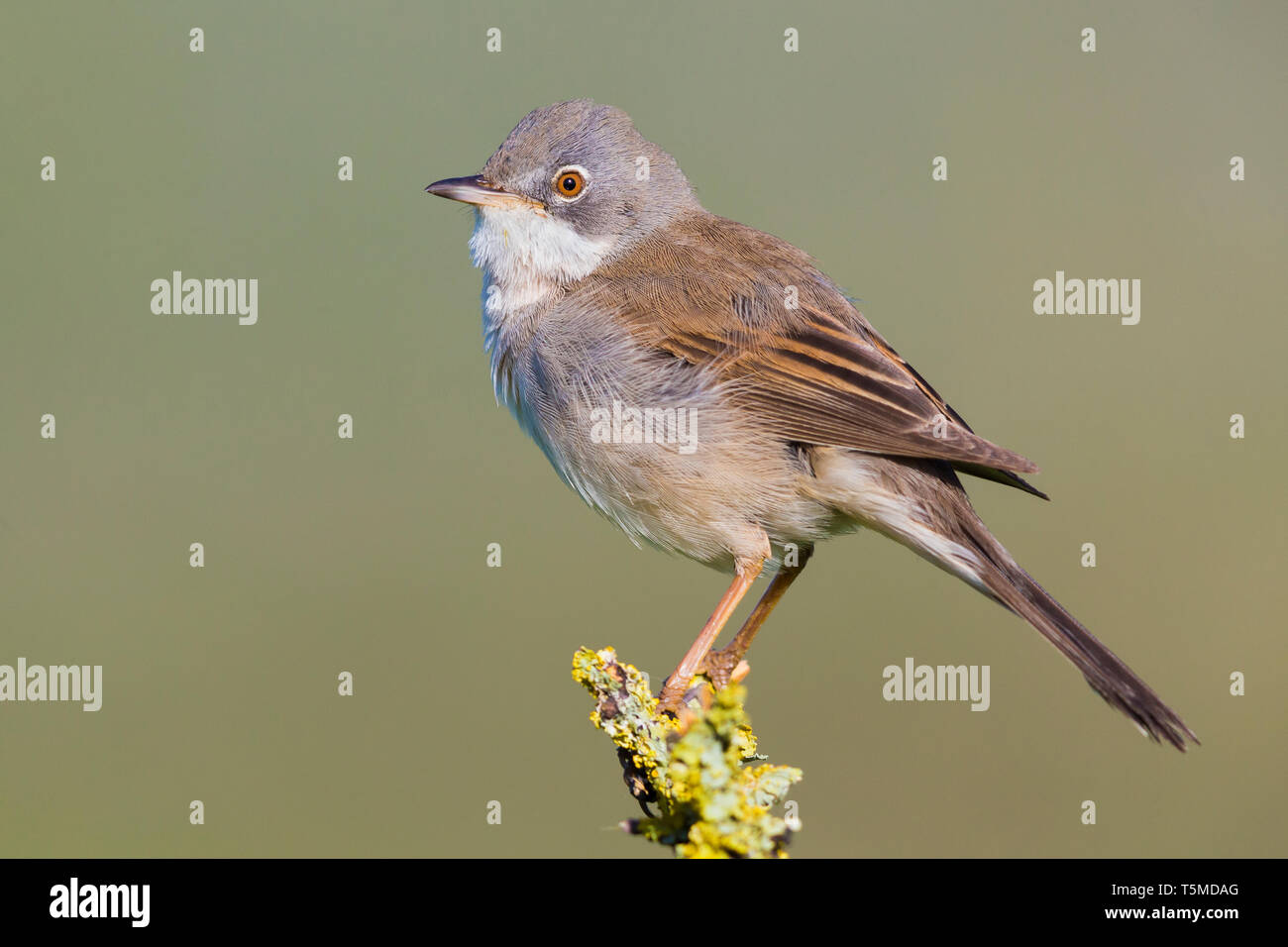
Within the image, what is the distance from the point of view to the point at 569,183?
4801 mm

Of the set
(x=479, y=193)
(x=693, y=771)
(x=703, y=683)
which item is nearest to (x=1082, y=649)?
(x=703, y=683)

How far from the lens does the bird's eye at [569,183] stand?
479 cm

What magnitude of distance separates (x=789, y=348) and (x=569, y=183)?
1247 mm

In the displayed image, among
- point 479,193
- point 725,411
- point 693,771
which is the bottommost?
point 693,771

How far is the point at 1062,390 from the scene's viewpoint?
351 inches

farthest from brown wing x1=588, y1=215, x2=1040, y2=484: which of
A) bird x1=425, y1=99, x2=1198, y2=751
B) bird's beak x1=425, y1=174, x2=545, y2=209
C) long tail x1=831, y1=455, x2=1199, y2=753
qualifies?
bird's beak x1=425, y1=174, x2=545, y2=209

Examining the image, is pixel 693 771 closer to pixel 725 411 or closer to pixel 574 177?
pixel 725 411

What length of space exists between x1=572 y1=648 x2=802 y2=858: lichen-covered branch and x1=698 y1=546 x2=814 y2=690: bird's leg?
3.13 feet

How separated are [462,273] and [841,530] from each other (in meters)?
6.31

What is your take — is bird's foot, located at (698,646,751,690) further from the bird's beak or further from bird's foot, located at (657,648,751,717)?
the bird's beak

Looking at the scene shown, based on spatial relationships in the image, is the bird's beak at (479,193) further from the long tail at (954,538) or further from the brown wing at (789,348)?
the long tail at (954,538)
